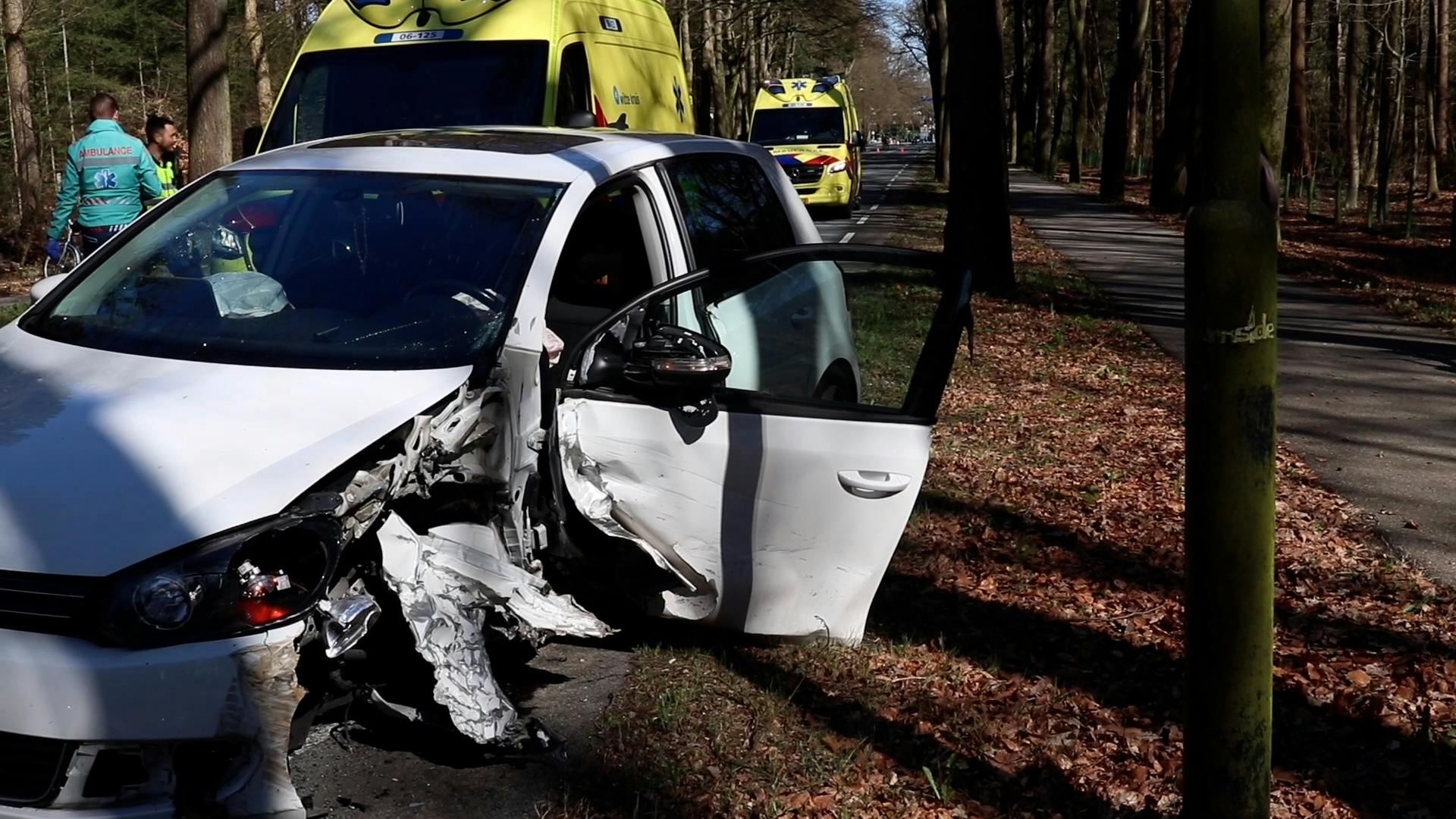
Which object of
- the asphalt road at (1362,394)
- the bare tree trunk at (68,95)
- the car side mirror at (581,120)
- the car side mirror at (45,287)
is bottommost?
the asphalt road at (1362,394)

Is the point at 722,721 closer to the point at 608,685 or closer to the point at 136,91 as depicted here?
the point at 608,685

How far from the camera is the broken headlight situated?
3.13m

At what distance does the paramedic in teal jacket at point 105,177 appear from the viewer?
1170cm

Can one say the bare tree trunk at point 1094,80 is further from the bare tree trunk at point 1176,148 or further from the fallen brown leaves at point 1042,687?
the fallen brown leaves at point 1042,687

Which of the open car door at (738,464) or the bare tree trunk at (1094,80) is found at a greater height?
the bare tree trunk at (1094,80)

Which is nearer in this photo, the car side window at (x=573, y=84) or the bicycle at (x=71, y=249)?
→ the car side window at (x=573, y=84)

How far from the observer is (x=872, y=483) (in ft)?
14.7

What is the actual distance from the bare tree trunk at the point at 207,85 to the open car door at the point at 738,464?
11.1 metres

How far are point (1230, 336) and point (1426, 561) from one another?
372 centimetres

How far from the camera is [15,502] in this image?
3252mm

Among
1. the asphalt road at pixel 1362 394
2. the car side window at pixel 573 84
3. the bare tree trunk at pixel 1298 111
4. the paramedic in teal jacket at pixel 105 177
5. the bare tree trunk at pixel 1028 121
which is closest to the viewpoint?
the asphalt road at pixel 1362 394

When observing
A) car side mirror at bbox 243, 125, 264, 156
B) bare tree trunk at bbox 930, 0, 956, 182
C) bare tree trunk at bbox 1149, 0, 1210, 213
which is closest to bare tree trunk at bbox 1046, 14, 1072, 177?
bare tree trunk at bbox 930, 0, 956, 182

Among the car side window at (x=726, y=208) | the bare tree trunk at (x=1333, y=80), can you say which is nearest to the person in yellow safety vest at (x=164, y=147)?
the car side window at (x=726, y=208)

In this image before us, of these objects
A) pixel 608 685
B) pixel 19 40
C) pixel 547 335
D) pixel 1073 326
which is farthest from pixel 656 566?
pixel 19 40
